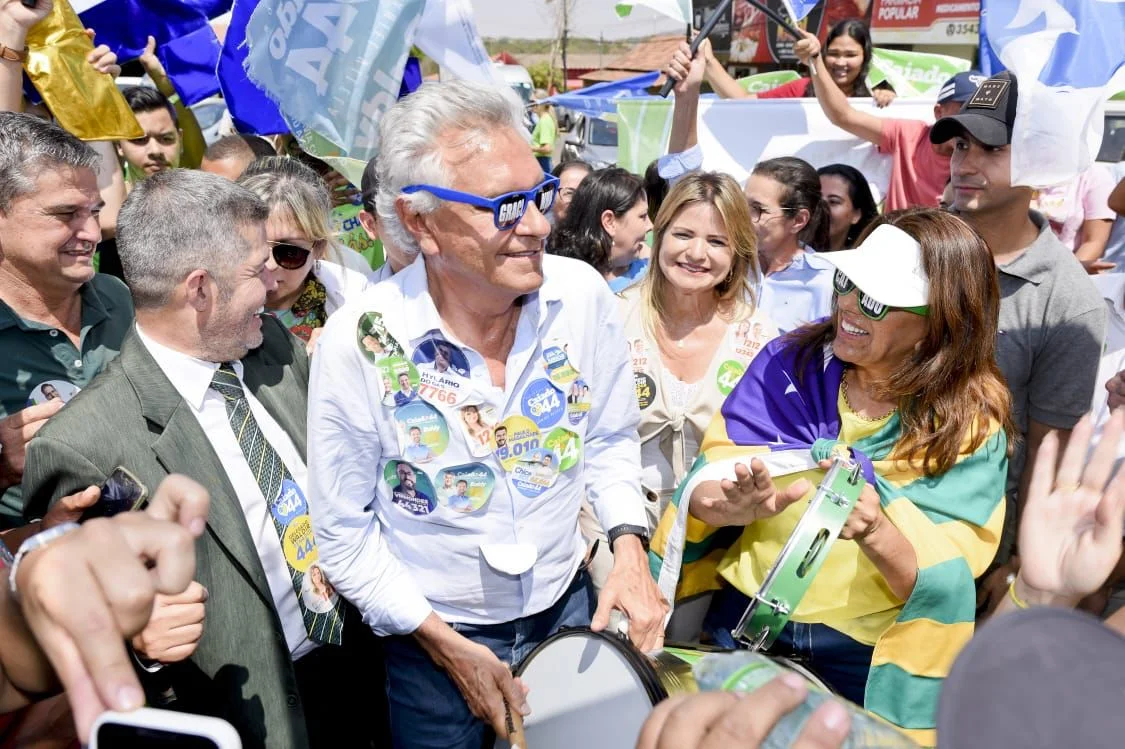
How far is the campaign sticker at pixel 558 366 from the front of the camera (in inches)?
84.6

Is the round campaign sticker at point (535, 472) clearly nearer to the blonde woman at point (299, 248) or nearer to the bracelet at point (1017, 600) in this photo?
the bracelet at point (1017, 600)

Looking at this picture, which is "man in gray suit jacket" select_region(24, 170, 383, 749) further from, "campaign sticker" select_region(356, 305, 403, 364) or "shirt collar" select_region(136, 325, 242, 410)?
"campaign sticker" select_region(356, 305, 403, 364)

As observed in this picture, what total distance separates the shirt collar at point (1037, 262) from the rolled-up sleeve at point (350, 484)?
215 centimetres

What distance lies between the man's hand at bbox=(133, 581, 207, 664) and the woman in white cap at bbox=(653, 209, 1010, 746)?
3.77 ft

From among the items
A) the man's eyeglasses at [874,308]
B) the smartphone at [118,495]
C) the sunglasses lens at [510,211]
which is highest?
the sunglasses lens at [510,211]

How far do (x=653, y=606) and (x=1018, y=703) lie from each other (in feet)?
4.54

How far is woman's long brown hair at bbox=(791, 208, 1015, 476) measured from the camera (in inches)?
81.1

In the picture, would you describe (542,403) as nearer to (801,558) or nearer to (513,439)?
(513,439)

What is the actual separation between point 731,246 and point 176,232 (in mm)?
1882

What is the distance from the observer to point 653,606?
82.7 inches

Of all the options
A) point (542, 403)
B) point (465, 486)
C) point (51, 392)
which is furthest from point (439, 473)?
point (51, 392)

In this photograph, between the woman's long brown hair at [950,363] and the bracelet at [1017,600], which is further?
the woman's long brown hair at [950,363]

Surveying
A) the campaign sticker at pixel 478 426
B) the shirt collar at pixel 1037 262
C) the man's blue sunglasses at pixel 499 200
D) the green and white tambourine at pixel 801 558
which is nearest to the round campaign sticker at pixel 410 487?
the campaign sticker at pixel 478 426

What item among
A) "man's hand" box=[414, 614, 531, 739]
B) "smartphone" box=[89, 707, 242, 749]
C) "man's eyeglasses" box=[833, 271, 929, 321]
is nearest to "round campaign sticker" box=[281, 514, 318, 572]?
"man's hand" box=[414, 614, 531, 739]
